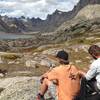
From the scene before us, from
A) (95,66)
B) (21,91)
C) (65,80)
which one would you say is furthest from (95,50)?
(21,91)

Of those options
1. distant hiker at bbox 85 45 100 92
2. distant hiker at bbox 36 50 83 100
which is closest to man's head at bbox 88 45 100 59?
distant hiker at bbox 85 45 100 92

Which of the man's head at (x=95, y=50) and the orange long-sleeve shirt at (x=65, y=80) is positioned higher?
the man's head at (x=95, y=50)

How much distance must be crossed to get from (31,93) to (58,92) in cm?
630

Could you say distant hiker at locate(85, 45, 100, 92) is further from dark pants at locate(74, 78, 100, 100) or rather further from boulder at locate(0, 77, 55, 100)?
boulder at locate(0, 77, 55, 100)

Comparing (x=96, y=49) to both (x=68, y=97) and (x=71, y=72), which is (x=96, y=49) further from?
(x=68, y=97)

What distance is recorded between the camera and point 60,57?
12055 mm

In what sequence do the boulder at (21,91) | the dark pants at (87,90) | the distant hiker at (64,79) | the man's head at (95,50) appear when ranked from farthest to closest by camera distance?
the boulder at (21,91) → the man's head at (95,50) → the dark pants at (87,90) → the distant hiker at (64,79)

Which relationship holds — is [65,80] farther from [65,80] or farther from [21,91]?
[21,91]

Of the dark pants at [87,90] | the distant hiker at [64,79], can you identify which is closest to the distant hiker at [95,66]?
the dark pants at [87,90]

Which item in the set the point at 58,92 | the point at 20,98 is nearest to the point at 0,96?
the point at 20,98

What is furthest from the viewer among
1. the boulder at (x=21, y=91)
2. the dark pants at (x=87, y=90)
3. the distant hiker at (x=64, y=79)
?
the boulder at (x=21, y=91)

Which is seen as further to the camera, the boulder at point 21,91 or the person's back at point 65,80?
the boulder at point 21,91

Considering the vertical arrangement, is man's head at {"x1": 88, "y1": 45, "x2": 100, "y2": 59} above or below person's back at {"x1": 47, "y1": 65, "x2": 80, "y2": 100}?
above

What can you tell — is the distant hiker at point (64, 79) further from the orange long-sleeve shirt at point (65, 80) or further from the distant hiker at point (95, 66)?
the distant hiker at point (95, 66)
